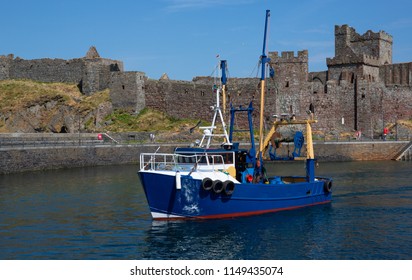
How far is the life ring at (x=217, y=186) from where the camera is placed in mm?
26438

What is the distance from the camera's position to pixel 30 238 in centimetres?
2342

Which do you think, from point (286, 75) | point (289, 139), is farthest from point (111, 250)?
point (286, 75)

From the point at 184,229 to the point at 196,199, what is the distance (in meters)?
1.77

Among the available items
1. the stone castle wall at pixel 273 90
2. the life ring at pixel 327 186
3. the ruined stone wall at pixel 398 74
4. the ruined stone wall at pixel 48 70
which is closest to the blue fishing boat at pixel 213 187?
the life ring at pixel 327 186

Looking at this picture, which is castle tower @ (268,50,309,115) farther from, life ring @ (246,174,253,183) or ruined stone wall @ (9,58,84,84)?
life ring @ (246,174,253,183)

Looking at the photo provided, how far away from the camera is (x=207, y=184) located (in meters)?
26.4

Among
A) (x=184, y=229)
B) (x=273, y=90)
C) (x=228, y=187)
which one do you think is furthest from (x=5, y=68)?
(x=184, y=229)

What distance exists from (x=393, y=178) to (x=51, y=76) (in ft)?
128

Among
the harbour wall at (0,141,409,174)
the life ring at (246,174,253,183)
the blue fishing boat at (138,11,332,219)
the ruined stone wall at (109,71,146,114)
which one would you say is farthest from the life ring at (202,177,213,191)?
the ruined stone wall at (109,71,146,114)

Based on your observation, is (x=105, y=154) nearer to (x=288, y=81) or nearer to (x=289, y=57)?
(x=288, y=81)

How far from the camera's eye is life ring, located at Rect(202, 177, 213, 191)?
26.3 meters

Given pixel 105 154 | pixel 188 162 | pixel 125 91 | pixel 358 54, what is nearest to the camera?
pixel 188 162

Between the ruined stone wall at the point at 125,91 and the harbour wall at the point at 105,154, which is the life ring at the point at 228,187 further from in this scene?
the ruined stone wall at the point at 125,91

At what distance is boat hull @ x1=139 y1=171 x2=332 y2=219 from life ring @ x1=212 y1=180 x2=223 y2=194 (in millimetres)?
320
